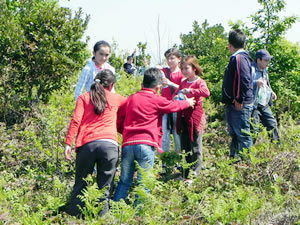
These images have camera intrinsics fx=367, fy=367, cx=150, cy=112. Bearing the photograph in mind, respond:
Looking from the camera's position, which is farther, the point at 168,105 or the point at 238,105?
the point at 238,105

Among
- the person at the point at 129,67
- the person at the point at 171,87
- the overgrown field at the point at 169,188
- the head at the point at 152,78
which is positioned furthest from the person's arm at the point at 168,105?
the person at the point at 129,67

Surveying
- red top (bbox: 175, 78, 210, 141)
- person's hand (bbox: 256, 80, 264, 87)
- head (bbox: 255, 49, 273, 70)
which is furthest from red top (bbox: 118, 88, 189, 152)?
head (bbox: 255, 49, 273, 70)

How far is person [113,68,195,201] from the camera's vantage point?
14.3ft

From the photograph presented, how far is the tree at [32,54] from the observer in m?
7.19

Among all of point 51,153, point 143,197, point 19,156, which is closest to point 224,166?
point 143,197

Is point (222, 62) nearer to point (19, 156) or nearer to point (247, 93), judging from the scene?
point (247, 93)

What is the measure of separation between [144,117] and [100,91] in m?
0.61

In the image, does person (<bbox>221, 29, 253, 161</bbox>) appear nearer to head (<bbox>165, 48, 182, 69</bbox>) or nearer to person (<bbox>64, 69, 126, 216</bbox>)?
head (<bbox>165, 48, 182, 69</bbox>)

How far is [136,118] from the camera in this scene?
446cm

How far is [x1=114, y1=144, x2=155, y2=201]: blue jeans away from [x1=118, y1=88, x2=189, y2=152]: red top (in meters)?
0.06

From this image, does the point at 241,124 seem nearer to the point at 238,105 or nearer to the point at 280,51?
the point at 238,105

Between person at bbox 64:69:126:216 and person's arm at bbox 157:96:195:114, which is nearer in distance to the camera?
person at bbox 64:69:126:216

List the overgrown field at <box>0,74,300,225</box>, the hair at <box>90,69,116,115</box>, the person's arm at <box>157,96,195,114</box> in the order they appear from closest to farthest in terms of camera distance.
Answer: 1. the overgrown field at <box>0,74,300,225</box>
2. the hair at <box>90,69,116,115</box>
3. the person's arm at <box>157,96,195,114</box>

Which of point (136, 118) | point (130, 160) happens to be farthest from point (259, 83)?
point (130, 160)
